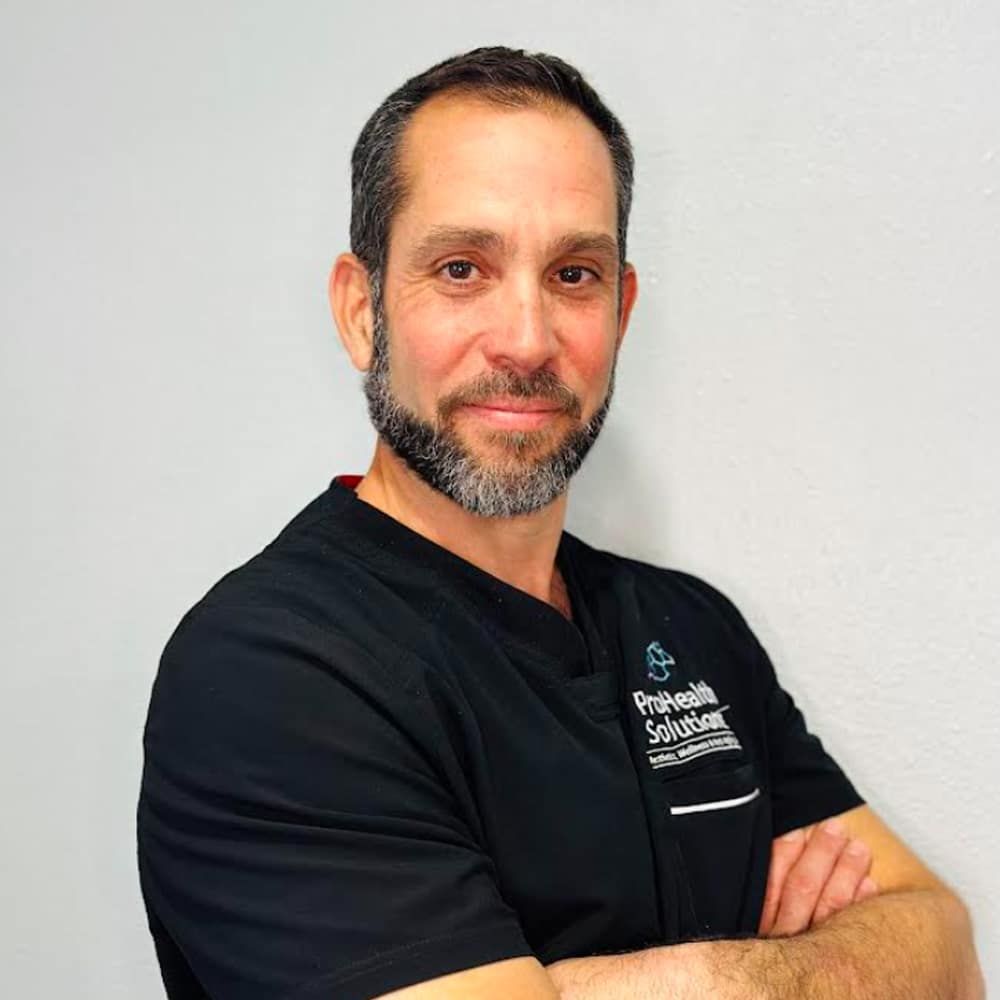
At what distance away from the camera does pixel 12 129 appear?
5.61ft

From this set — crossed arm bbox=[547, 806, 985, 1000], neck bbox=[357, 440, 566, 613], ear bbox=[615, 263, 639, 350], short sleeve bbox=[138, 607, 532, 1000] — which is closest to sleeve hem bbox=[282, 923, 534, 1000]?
short sleeve bbox=[138, 607, 532, 1000]

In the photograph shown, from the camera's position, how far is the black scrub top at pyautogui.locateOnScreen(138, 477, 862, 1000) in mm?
928

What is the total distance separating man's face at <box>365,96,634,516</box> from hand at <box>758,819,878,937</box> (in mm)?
489

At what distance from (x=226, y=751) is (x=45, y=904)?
1003 millimetres

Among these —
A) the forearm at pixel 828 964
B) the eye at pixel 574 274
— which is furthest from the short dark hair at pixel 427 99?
the forearm at pixel 828 964

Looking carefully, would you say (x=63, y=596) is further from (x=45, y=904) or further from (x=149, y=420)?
(x=45, y=904)

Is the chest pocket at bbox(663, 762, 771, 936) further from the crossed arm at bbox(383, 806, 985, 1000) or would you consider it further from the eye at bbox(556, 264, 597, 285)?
the eye at bbox(556, 264, 597, 285)

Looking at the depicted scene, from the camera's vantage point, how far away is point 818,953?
1111mm

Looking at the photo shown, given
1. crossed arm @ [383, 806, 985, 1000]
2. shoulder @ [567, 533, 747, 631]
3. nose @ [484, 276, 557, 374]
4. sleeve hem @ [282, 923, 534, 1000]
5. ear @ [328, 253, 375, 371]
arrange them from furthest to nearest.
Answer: shoulder @ [567, 533, 747, 631]
ear @ [328, 253, 375, 371]
nose @ [484, 276, 557, 374]
crossed arm @ [383, 806, 985, 1000]
sleeve hem @ [282, 923, 534, 1000]

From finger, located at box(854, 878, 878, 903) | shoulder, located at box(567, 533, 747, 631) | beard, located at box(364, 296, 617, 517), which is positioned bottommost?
finger, located at box(854, 878, 878, 903)

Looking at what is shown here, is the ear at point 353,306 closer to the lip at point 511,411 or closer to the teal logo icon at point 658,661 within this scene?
the lip at point 511,411

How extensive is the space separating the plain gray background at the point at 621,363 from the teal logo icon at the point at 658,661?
247mm

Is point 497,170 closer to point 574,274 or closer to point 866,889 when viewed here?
point 574,274

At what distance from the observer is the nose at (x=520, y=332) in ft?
3.81
